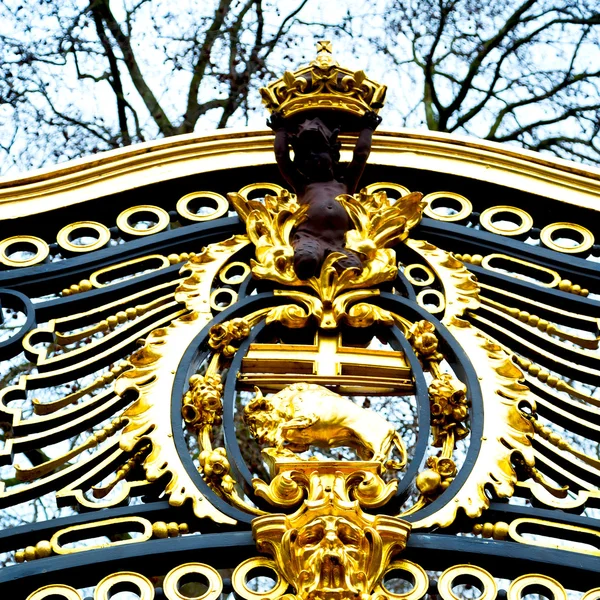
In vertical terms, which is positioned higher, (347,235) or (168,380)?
(347,235)

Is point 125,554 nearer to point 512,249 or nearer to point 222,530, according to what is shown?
point 222,530

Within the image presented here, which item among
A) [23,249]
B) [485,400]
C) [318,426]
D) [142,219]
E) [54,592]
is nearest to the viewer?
→ [54,592]

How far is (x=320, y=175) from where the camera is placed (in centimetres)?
435

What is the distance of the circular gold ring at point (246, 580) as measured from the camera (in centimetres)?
328

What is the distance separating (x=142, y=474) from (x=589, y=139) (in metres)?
4.57

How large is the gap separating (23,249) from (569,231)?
1.51m

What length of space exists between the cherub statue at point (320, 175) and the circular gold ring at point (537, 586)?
105cm

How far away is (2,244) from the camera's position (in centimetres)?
438

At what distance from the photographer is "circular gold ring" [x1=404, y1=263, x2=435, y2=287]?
422 cm

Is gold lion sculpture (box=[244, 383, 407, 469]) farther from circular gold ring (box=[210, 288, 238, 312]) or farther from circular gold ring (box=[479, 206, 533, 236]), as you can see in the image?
circular gold ring (box=[479, 206, 533, 236])

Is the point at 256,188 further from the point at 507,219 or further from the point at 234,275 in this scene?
the point at 507,219

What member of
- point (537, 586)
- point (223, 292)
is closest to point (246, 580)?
point (537, 586)

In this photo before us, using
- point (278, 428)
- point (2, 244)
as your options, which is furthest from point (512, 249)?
point (2, 244)

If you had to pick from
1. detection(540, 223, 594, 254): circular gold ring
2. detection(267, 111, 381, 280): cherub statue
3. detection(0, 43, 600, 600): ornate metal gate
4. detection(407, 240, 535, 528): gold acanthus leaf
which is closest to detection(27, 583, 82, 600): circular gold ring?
detection(0, 43, 600, 600): ornate metal gate
